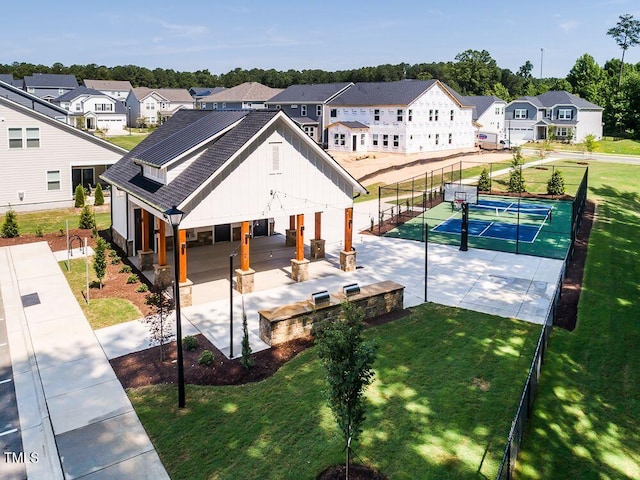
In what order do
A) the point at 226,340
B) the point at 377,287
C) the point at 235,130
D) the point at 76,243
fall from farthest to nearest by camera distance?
the point at 76,243 < the point at 235,130 < the point at 377,287 < the point at 226,340

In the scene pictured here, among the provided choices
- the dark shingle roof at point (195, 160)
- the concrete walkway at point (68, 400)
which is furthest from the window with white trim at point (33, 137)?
the concrete walkway at point (68, 400)

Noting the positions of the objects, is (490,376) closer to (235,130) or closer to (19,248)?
(235,130)

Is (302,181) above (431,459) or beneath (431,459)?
above

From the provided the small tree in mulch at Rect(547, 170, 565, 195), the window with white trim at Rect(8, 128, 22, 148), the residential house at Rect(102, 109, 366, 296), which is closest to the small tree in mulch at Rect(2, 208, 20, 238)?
the window with white trim at Rect(8, 128, 22, 148)

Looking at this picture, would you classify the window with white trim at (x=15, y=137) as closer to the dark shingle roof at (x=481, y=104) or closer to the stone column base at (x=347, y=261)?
the stone column base at (x=347, y=261)

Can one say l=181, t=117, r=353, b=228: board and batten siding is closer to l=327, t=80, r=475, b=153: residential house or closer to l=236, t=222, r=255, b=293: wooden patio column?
l=236, t=222, r=255, b=293: wooden patio column

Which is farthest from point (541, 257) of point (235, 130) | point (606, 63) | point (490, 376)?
point (606, 63)

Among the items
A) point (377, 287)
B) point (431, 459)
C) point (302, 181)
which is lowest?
point (431, 459)
